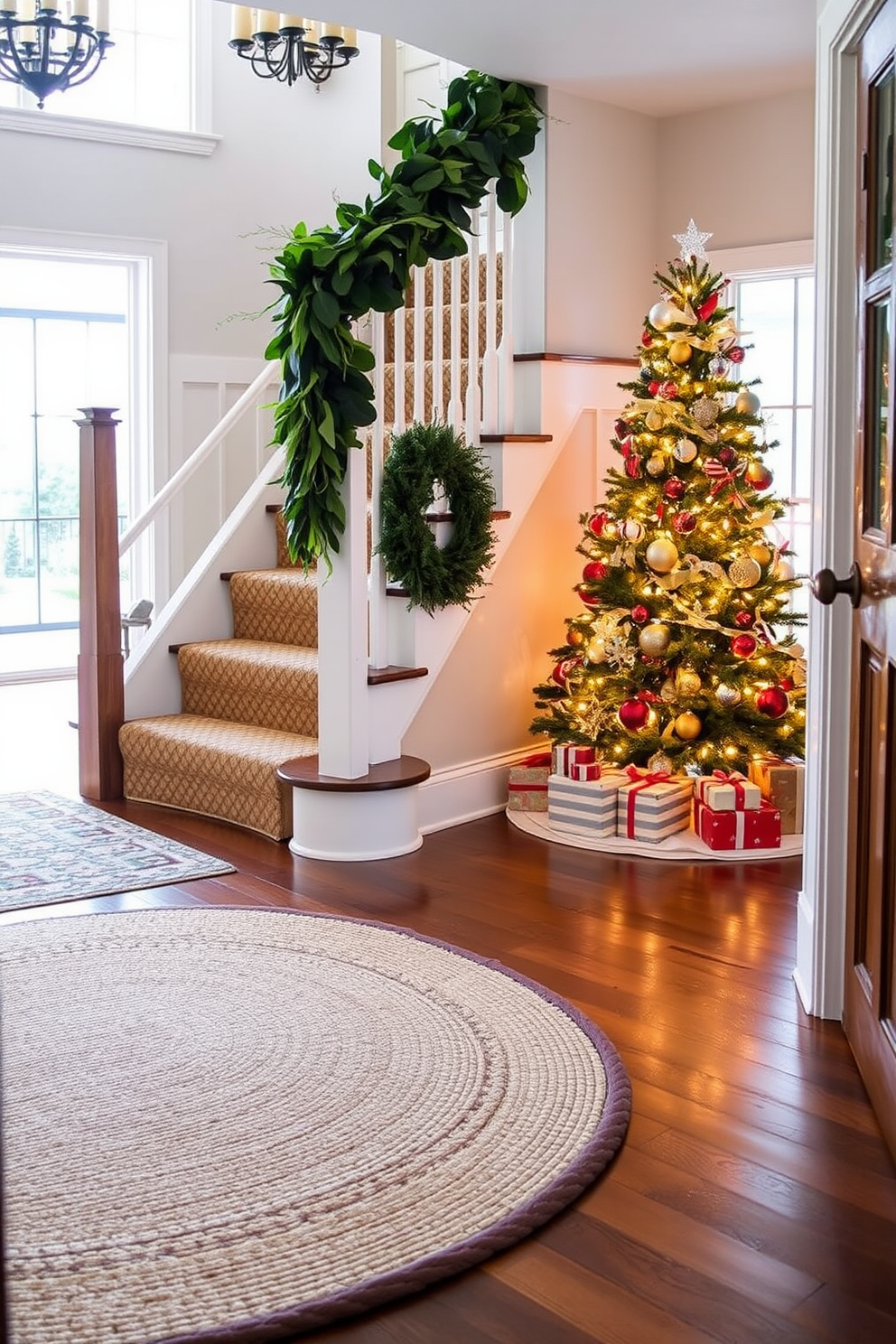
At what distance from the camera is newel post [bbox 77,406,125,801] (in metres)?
4.91

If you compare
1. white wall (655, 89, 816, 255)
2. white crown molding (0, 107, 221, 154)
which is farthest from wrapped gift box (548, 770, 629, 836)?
white crown molding (0, 107, 221, 154)

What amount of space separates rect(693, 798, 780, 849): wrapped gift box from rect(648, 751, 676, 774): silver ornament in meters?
0.30

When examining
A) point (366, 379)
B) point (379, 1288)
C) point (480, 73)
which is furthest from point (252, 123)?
point (379, 1288)

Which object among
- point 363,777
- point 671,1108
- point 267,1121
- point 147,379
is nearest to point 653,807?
point 363,777

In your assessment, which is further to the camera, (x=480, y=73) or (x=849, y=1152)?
(x=480, y=73)

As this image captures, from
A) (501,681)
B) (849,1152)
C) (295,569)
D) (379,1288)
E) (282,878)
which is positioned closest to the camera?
(379,1288)

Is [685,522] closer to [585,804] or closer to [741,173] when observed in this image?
[585,804]

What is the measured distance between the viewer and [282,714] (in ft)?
16.4

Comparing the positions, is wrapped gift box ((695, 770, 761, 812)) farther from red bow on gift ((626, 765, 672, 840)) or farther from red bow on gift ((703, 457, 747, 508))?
red bow on gift ((703, 457, 747, 508))

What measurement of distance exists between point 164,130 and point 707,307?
3351 millimetres

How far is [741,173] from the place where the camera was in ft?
17.0

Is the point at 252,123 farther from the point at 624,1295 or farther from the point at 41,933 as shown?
the point at 624,1295

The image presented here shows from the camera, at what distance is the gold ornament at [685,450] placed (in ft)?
14.9

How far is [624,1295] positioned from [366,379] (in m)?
2.87
